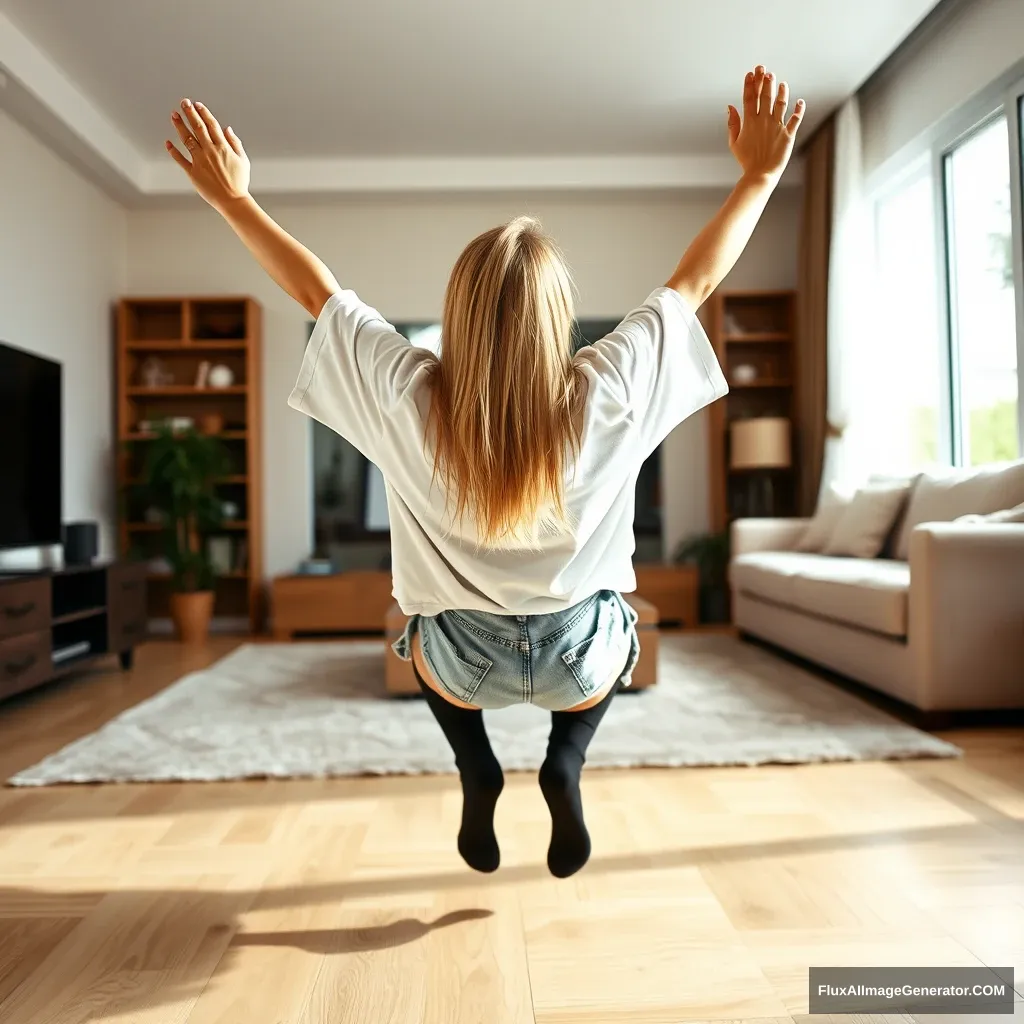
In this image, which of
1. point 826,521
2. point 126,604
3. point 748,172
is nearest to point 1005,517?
point 826,521

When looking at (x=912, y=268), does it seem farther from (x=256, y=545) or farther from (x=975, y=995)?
(x=975, y=995)

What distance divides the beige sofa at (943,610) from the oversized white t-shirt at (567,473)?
6.54 feet

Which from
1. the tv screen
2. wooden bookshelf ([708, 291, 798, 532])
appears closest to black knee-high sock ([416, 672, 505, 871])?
the tv screen

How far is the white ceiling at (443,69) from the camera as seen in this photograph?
4.12 meters

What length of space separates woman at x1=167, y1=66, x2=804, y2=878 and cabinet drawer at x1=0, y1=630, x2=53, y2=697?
8.11ft

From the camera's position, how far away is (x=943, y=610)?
288 centimetres

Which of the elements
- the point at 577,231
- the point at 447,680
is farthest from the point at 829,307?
the point at 447,680

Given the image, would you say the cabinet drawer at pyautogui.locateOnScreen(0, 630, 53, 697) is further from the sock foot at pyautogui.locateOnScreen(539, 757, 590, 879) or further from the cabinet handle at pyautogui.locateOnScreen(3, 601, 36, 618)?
the sock foot at pyautogui.locateOnScreen(539, 757, 590, 879)

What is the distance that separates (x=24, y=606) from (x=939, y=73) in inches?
180

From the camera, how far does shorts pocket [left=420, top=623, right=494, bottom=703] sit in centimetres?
127

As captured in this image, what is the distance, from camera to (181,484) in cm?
540

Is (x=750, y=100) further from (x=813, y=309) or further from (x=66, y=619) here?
(x=813, y=309)

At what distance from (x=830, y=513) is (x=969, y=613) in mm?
1872

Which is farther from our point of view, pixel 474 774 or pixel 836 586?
pixel 836 586
